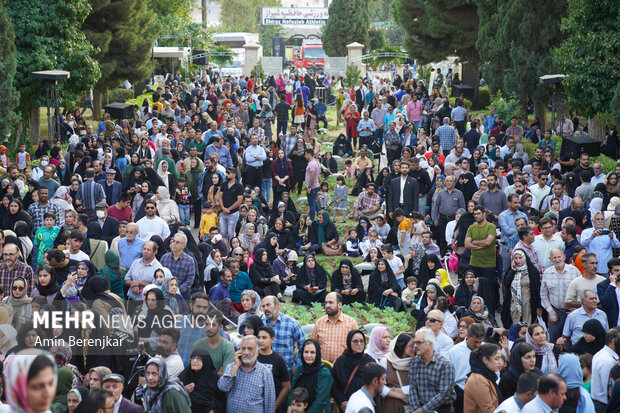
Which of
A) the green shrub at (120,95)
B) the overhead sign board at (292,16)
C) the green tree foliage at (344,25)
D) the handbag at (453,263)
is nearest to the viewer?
the handbag at (453,263)

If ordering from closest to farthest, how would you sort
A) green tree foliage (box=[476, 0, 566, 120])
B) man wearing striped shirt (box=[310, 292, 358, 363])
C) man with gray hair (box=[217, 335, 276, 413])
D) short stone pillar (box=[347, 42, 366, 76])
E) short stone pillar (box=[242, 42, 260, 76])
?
man with gray hair (box=[217, 335, 276, 413]) → man wearing striped shirt (box=[310, 292, 358, 363]) → green tree foliage (box=[476, 0, 566, 120]) → short stone pillar (box=[242, 42, 260, 76]) → short stone pillar (box=[347, 42, 366, 76])

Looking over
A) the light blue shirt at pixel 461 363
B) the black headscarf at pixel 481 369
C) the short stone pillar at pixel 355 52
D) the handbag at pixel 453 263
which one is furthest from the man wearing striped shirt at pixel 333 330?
the short stone pillar at pixel 355 52

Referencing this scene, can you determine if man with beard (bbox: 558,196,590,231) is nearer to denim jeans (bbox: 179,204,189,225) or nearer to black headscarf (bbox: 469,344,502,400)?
black headscarf (bbox: 469,344,502,400)

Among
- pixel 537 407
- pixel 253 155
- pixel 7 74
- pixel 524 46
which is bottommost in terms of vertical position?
pixel 537 407

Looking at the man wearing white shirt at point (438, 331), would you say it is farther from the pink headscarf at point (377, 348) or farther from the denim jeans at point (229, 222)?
the denim jeans at point (229, 222)

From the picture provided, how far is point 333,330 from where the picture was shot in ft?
28.2

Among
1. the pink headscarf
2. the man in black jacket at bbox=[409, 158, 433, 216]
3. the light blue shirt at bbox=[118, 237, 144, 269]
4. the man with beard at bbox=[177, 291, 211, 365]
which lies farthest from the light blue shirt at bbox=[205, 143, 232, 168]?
the pink headscarf

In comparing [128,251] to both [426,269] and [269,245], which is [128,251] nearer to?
[269,245]

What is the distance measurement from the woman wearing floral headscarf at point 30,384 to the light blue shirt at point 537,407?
156 inches

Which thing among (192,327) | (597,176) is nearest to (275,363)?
(192,327)

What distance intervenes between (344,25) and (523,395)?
47231mm

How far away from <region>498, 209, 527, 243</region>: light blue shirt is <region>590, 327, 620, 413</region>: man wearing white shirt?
4807 mm

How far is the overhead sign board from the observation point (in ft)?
256

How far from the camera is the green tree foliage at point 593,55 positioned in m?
17.7
